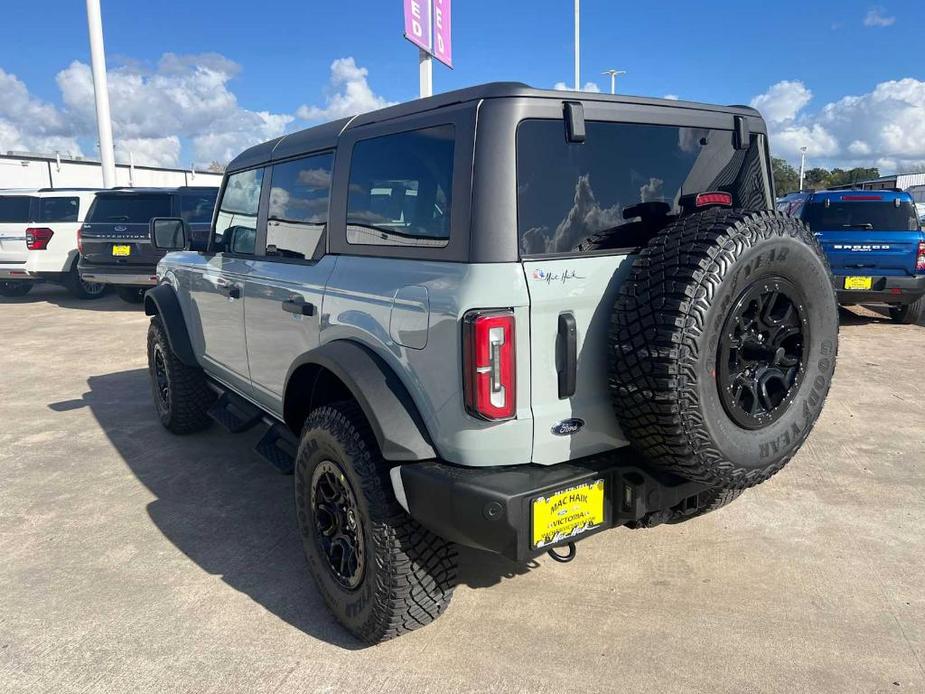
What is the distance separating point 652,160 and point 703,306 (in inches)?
30.1

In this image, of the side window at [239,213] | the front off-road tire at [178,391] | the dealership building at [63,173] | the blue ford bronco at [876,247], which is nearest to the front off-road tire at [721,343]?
the side window at [239,213]

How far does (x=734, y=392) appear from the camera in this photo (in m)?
2.35

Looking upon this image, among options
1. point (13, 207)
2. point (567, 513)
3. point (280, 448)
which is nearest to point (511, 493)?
point (567, 513)

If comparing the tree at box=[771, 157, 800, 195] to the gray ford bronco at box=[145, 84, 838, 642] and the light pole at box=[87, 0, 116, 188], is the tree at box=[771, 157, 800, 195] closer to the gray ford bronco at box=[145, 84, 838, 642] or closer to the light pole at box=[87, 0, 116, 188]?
the light pole at box=[87, 0, 116, 188]

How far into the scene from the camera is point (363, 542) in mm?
2551

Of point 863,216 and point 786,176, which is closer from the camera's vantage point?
point 863,216

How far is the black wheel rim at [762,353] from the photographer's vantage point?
2.28m

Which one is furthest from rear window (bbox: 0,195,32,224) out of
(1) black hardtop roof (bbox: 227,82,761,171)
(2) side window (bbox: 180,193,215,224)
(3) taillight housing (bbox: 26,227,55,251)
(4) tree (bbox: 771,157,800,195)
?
(4) tree (bbox: 771,157,800,195)

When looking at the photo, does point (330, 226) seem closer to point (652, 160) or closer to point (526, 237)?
point (526, 237)

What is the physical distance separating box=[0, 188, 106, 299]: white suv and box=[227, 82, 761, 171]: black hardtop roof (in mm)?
9617

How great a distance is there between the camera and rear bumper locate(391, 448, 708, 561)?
7.06ft

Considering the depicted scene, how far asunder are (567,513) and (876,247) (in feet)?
25.2

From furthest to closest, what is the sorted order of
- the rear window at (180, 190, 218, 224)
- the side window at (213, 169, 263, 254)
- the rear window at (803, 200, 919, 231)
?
the rear window at (180, 190, 218, 224)
the rear window at (803, 200, 919, 231)
the side window at (213, 169, 263, 254)

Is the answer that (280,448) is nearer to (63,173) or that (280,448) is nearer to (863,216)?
(863,216)
